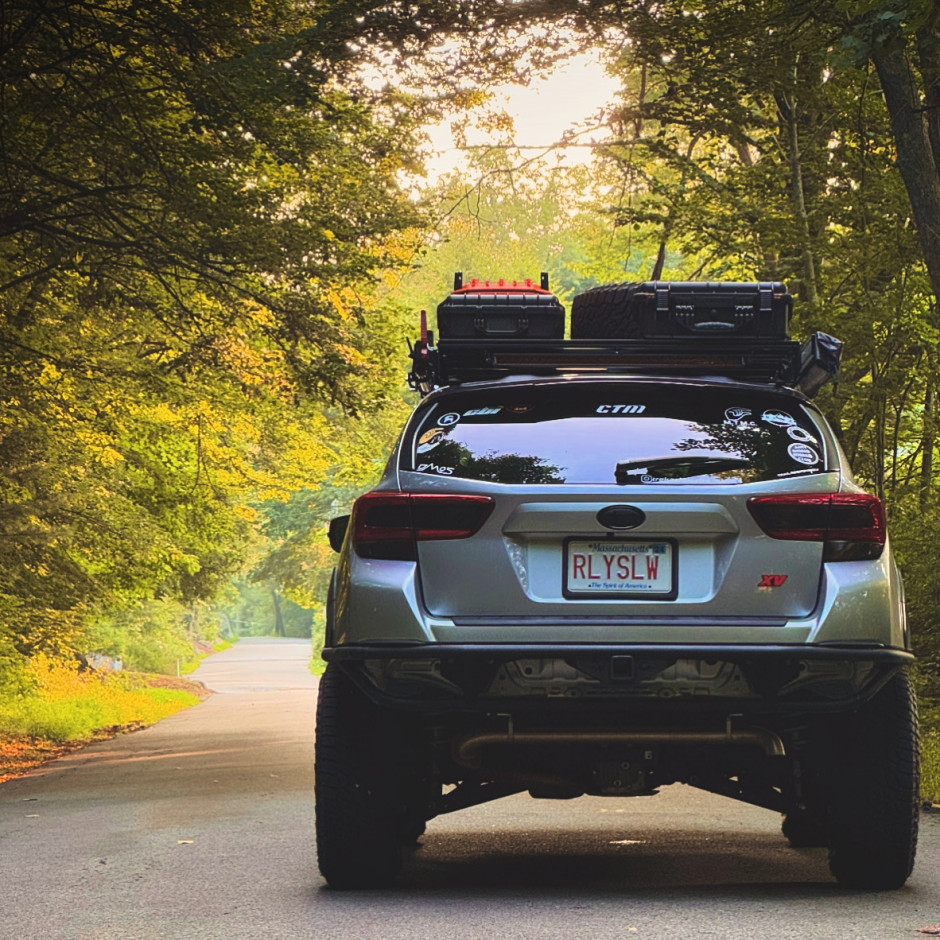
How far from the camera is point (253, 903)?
629cm

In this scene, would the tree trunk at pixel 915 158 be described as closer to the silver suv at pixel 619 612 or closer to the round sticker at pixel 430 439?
the silver suv at pixel 619 612

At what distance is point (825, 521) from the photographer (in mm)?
5758

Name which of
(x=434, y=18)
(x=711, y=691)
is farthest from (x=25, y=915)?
(x=434, y=18)

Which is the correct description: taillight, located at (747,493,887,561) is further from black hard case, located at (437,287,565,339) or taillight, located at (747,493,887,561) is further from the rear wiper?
black hard case, located at (437,287,565,339)

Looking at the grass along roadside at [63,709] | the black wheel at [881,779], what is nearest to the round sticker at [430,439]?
the black wheel at [881,779]

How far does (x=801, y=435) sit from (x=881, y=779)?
53.4 inches

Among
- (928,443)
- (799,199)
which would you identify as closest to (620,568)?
(928,443)

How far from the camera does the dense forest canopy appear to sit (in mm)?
13734

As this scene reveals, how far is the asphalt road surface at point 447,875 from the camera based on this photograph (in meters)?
5.59

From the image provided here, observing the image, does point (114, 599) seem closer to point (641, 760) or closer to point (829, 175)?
point (829, 175)

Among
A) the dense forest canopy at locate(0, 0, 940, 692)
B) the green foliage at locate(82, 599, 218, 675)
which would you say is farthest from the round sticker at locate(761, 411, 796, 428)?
the green foliage at locate(82, 599, 218, 675)

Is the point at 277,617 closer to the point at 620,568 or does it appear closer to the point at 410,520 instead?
the point at 410,520

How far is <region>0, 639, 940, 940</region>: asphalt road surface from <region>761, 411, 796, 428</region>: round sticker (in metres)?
1.82

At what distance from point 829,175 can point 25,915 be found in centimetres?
1270
